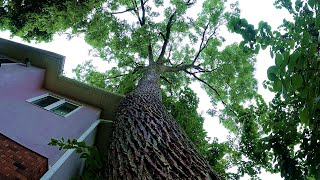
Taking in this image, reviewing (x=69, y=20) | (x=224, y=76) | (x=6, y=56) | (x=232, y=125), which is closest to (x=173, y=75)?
(x=224, y=76)

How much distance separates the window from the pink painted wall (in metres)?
0.17

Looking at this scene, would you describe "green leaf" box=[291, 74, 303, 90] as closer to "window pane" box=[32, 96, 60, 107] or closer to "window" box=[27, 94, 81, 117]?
"window" box=[27, 94, 81, 117]

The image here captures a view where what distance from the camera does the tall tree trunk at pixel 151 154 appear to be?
2.49m

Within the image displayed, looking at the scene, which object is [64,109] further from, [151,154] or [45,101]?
Result: [151,154]

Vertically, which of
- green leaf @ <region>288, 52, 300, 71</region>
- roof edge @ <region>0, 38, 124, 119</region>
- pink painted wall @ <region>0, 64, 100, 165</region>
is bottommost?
pink painted wall @ <region>0, 64, 100, 165</region>

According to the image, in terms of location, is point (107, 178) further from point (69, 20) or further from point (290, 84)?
point (69, 20)

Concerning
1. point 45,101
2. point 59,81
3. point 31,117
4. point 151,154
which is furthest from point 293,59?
point 59,81

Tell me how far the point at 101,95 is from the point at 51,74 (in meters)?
1.84

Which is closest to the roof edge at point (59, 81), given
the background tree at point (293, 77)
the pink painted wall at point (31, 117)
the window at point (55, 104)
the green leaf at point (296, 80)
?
the pink painted wall at point (31, 117)

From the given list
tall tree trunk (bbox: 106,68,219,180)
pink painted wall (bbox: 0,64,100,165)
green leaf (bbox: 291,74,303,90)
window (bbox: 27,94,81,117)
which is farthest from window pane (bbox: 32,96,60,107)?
green leaf (bbox: 291,74,303,90)

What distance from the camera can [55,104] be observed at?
8.27 metres

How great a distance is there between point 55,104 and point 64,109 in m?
0.31

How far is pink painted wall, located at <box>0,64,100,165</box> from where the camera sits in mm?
5867

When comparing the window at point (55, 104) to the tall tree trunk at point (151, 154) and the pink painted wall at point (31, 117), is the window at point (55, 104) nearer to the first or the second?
the pink painted wall at point (31, 117)
